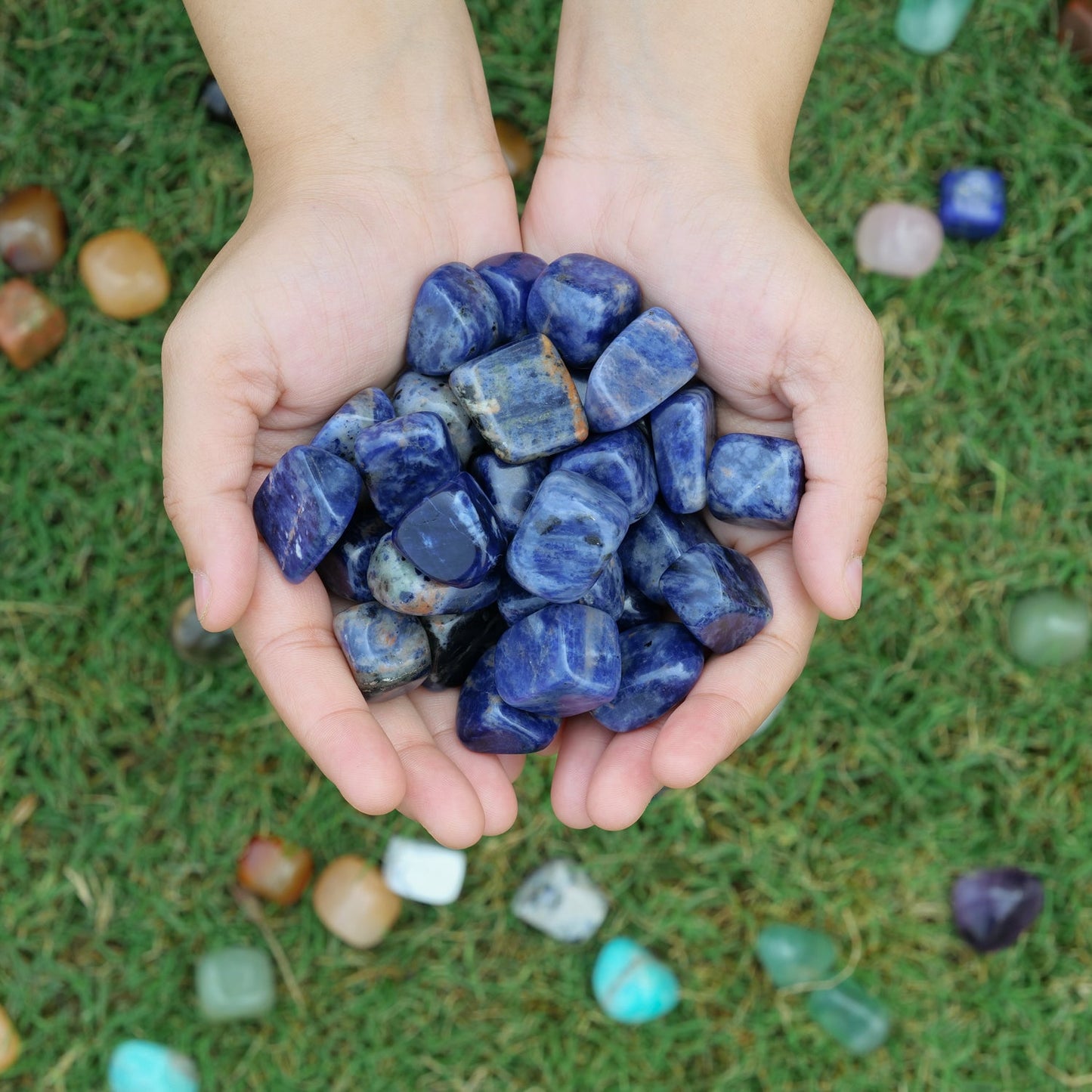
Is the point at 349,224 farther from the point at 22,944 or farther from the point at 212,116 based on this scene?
the point at 22,944

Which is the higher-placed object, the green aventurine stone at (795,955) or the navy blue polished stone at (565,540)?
the navy blue polished stone at (565,540)

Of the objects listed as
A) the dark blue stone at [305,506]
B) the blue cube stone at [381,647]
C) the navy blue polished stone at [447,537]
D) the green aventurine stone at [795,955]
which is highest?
the dark blue stone at [305,506]

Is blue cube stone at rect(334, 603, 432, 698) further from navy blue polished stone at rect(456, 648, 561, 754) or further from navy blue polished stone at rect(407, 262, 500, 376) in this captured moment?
navy blue polished stone at rect(407, 262, 500, 376)

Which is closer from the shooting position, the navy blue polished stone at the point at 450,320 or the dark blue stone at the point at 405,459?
the dark blue stone at the point at 405,459

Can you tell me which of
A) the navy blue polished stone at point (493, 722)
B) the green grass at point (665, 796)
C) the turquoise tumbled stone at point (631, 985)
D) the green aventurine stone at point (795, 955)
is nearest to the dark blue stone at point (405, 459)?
the navy blue polished stone at point (493, 722)

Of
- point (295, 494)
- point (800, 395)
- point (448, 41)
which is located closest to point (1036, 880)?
point (800, 395)

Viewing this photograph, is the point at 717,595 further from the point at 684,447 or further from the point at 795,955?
the point at 795,955

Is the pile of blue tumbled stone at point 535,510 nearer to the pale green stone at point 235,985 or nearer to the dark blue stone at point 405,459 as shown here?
the dark blue stone at point 405,459

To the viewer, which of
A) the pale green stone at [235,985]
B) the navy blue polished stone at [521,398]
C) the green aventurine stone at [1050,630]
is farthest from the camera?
the green aventurine stone at [1050,630]

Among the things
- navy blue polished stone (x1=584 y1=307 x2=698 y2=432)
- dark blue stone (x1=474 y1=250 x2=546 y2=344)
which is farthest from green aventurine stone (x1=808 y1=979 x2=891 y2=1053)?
dark blue stone (x1=474 y1=250 x2=546 y2=344)
